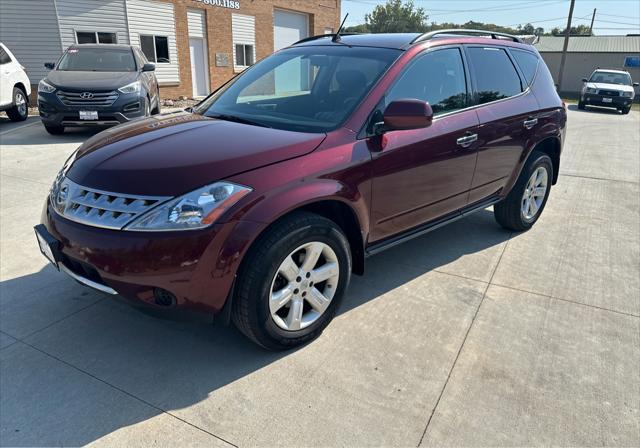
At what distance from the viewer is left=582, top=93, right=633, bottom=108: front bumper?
2036cm

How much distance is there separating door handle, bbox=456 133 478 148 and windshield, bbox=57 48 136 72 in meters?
8.27

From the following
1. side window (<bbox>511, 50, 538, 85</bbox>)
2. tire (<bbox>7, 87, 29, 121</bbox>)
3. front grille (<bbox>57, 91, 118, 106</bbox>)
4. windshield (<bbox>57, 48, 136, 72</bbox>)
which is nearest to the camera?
side window (<bbox>511, 50, 538, 85</bbox>)

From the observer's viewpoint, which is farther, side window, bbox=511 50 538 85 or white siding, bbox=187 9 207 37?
white siding, bbox=187 9 207 37

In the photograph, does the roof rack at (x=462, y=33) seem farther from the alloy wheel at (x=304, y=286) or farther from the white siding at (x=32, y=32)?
the white siding at (x=32, y=32)

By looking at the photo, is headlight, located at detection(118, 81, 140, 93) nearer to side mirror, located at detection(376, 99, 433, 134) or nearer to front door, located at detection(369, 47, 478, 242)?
front door, located at detection(369, 47, 478, 242)

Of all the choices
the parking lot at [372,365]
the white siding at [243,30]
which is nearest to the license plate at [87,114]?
the parking lot at [372,365]

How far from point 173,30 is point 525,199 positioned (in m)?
17.4

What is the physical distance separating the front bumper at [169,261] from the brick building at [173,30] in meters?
16.3

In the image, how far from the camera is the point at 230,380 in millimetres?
2684

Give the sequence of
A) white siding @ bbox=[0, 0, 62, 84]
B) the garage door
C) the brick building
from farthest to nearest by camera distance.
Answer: the garage door
the brick building
white siding @ bbox=[0, 0, 62, 84]

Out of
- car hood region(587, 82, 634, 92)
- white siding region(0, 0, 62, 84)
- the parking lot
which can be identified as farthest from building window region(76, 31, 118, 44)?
car hood region(587, 82, 634, 92)

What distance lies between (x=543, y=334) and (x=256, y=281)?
1959mm

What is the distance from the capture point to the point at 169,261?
2.36m

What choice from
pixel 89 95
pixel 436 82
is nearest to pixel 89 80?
pixel 89 95
